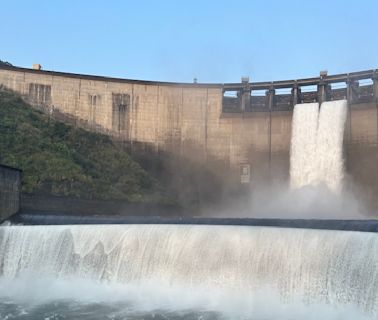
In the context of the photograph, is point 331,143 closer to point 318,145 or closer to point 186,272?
point 318,145

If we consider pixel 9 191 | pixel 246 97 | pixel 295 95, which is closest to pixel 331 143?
pixel 295 95

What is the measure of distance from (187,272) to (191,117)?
70.3 ft

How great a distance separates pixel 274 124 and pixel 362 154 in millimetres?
6205

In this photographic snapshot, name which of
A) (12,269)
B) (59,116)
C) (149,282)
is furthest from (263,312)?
(59,116)

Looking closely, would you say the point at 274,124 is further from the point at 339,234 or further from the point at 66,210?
the point at 339,234

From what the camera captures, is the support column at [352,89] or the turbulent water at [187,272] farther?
the support column at [352,89]

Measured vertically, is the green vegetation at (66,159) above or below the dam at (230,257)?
above

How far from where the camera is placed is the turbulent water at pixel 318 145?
3070 centimetres

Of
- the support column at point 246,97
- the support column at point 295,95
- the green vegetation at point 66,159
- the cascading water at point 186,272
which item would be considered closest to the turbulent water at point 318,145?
the support column at point 295,95

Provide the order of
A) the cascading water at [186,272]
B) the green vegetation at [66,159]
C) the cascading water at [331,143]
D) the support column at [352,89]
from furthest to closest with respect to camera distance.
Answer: the support column at [352,89] → the cascading water at [331,143] → the green vegetation at [66,159] → the cascading water at [186,272]

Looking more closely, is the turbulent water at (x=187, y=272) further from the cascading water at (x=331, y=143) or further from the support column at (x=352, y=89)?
the support column at (x=352, y=89)

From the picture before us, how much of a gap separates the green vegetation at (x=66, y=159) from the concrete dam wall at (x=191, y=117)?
1009mm

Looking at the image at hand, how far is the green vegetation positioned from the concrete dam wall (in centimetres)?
101

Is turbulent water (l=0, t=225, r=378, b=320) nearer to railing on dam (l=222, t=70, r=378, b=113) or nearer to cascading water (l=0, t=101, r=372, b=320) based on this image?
cascading water (l=0, t=101, r=372, b=320)
